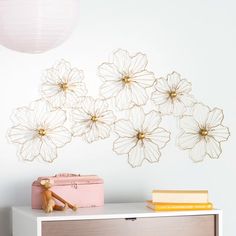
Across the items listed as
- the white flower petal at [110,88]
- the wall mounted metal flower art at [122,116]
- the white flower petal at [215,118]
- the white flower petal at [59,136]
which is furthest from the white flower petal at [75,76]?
the white flower petal at [215,118]

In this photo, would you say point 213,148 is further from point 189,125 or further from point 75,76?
point 75,76

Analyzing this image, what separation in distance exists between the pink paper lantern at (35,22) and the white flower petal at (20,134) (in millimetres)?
815

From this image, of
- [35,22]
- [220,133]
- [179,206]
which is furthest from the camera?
[220,133]

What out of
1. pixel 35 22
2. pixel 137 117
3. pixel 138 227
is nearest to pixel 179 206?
pixel 138 227

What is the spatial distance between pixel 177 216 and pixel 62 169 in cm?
59

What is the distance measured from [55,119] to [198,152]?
2.36ft

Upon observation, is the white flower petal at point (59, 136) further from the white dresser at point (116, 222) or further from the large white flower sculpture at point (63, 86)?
the white dresser at point (116, 222)

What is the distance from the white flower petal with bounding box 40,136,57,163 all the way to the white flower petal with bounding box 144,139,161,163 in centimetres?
44

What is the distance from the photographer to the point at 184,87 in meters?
3.41

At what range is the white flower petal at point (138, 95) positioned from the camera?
3346mm

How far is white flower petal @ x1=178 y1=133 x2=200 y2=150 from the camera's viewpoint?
3.40m

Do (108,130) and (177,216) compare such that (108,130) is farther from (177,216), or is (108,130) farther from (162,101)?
(177,216)

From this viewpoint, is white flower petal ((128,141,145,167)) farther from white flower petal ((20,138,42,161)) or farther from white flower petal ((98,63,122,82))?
white flower petal ((20,138,42,161))

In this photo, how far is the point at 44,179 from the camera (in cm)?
296
